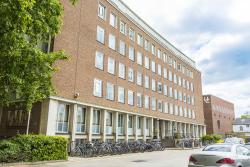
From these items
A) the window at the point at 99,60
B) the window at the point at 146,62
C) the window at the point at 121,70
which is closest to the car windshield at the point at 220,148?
the window at the point at 99,60

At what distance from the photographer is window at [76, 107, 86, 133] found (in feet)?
79.8

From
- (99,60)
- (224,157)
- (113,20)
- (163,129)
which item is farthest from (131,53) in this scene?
(224,157)

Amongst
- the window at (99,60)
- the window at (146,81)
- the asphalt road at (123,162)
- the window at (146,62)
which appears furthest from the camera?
the window at (146,62)

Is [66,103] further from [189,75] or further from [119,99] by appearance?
[189,75]

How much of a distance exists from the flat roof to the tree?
743 inches

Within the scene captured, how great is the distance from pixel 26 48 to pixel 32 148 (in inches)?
238

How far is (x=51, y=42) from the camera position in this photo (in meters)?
22.7

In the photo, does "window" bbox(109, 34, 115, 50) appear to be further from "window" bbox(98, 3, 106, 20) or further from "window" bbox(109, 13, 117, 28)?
"window" bbox(98, 3, 106, 20)

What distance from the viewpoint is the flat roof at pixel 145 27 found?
34.3 metres

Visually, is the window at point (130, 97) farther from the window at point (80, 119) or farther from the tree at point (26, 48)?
the tree at point (26, 48)

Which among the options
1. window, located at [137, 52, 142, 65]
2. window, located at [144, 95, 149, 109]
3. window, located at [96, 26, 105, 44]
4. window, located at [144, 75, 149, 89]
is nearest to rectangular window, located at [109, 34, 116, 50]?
window, located at [96, 26, 105, 44]

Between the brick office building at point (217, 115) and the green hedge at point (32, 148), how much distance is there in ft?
191

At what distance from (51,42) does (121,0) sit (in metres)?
14.9

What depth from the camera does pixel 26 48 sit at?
13891 millimetres
